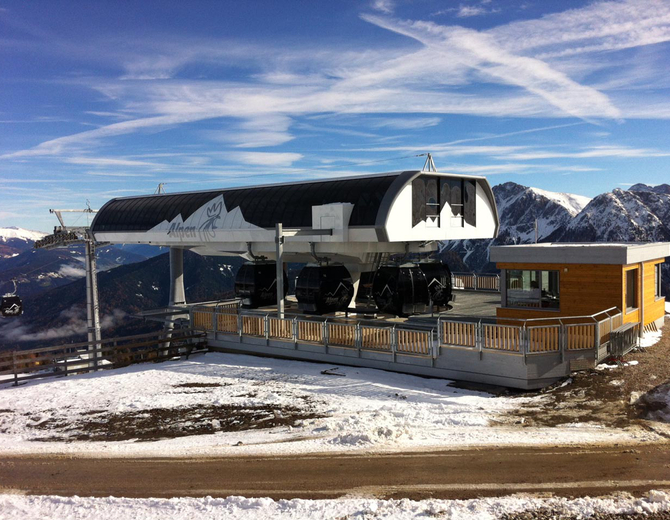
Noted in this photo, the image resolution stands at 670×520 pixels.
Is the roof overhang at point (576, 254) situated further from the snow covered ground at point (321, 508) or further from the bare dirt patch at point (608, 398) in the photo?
the snow covered ground at point (321, 508)

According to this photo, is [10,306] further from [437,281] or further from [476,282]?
[476,282]

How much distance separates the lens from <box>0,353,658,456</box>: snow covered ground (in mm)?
11469

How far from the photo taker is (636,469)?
955 centimetres

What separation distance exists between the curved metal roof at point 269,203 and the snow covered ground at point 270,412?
6934mm

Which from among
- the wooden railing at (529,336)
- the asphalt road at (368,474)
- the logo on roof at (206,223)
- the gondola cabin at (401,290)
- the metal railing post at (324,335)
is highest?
the logo on roof at (206,223)

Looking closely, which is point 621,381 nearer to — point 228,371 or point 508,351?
point 508,351

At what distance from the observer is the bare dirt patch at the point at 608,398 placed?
1237 cm

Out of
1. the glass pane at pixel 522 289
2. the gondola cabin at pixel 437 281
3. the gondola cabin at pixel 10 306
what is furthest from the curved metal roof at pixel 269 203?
the gondola cabin at pixel 10 306

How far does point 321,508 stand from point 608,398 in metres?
8.49

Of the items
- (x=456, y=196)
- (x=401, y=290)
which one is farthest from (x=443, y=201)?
(x=401, y=290)

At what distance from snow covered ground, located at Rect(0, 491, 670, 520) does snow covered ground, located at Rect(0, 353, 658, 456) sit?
2.31 metres

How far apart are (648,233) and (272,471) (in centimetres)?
20352

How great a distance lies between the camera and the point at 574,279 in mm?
18078

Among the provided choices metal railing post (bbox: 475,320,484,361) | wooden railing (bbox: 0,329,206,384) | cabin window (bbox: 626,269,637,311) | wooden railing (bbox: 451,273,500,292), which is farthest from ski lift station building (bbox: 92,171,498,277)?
cabin window (bbox: 626,269,637,311)
